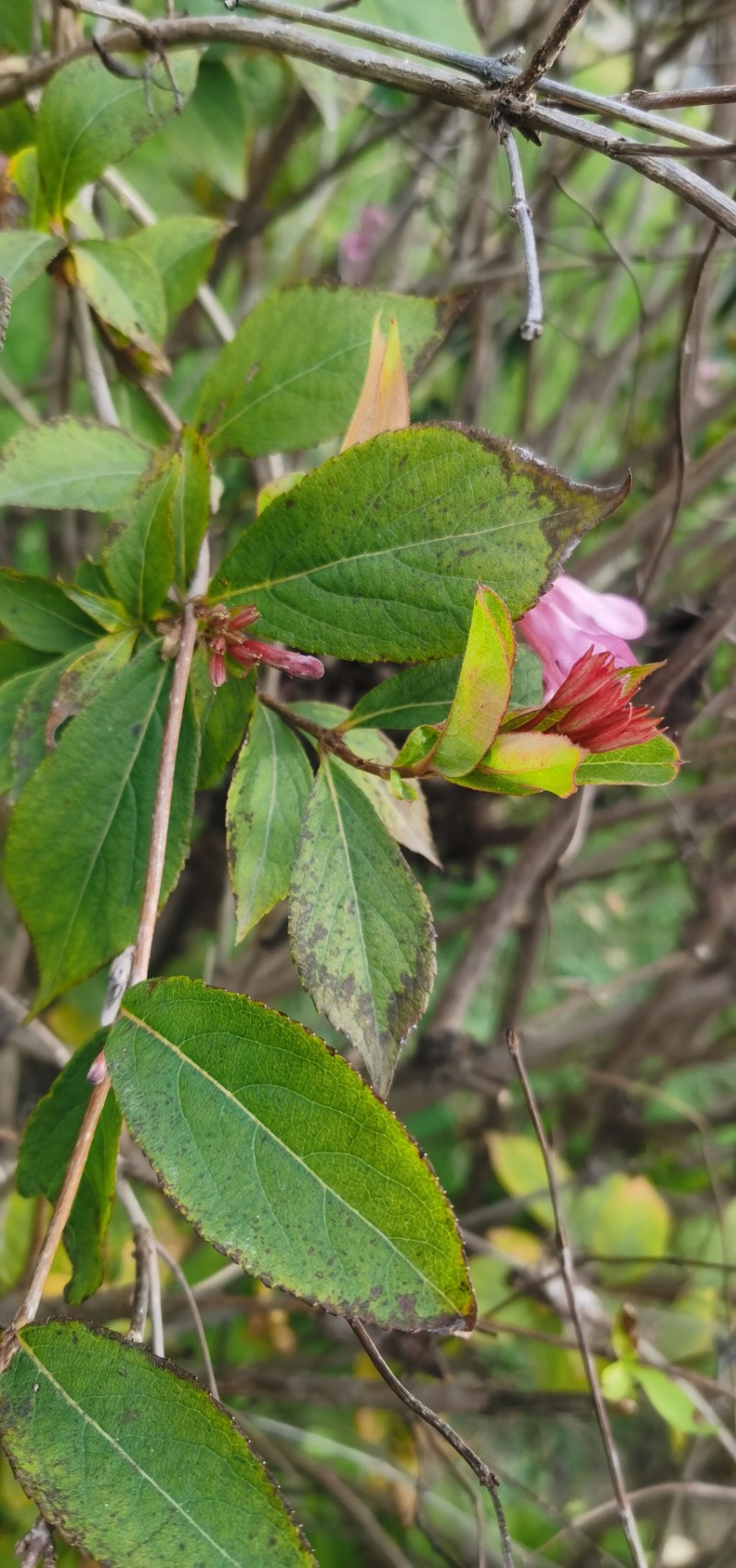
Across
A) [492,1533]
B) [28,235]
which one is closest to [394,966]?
[28,235]

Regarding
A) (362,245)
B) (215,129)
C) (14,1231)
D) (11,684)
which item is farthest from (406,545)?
(362,245)

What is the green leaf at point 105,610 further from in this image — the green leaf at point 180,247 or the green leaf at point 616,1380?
the green leaf at point 616,1380

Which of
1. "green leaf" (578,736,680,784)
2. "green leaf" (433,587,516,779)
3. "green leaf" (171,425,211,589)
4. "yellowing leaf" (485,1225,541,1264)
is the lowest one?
"yellowing leaf" (485,1225,541,1264)

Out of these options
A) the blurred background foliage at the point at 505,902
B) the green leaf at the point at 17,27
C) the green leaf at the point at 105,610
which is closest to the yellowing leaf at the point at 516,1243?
the blurred background foliage at the point at 505,902

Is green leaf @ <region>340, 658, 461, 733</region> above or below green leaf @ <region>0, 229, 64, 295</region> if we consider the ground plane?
below

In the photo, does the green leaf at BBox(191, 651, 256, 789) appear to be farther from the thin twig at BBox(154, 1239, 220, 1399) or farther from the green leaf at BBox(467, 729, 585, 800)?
the thin twig at BBox(154, 1239, 220, 1399)

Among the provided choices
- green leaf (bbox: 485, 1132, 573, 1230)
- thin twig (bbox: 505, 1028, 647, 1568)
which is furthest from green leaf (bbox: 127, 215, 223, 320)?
green leaf (bbox: 485, 1132, 573, 1230)
